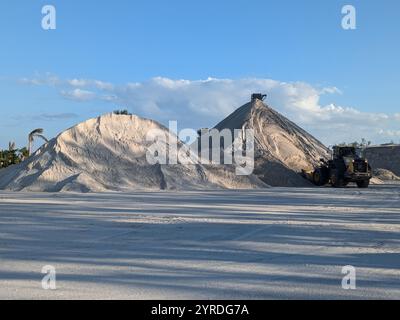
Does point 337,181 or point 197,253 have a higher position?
point 337,181

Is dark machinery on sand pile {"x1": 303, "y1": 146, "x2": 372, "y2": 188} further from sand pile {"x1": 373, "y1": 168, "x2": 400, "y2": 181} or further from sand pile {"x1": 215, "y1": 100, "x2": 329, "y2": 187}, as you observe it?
sand pile {"x1": 373, "y1": 168, "x2": 400, "y2": 181}

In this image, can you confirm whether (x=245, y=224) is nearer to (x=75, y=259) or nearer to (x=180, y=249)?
(x=180, y=249)

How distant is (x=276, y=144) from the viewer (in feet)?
150

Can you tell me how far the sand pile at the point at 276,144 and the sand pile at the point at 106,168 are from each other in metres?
4.22

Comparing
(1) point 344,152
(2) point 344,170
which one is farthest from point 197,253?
(1) point 344,152

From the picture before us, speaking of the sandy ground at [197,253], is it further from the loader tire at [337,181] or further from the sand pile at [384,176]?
the sand pile at [384,176]

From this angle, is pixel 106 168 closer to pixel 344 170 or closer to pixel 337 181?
pixel 337 181

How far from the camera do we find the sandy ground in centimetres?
696

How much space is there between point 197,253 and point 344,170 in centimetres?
2690

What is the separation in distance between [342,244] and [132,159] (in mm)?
23281

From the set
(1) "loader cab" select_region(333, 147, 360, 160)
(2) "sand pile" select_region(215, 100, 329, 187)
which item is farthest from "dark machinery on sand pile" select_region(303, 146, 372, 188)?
(2) "sand pile" select_region(215, 100, 329, 187)

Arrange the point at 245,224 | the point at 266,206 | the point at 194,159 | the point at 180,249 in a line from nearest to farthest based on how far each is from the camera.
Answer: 1. the point at 180,249
2. the point at 245,224
3. the point at 266,206
4. the point at 194,159
